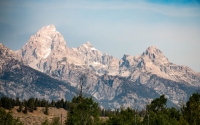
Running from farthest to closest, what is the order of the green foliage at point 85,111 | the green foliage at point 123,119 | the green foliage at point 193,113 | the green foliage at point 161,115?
1. the green foliage at point 193,113
2. the green foliage at point 161,115
3. the green foliage at point 123,119
4. the green foliage at point 85,111

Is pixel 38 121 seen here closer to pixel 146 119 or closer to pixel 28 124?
pixel 28 124

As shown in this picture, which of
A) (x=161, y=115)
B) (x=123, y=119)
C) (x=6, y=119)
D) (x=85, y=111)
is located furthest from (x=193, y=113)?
(x=6, y=119)

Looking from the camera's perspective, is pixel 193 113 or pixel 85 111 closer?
pixel 85 111

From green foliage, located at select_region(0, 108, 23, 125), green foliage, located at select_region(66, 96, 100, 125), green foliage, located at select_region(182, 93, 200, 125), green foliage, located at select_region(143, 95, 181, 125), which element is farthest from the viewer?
green foliage, located at select_region(182, 93, 200, 125)

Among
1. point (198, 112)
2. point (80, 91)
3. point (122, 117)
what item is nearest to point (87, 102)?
point (80, 91)

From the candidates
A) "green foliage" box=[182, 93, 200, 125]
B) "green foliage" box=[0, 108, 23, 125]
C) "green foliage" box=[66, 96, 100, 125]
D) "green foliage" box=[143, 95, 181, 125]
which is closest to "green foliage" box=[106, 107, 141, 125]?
"green foliage" box=[66, 96, 100, 125]

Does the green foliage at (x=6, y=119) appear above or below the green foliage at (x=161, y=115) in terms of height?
below

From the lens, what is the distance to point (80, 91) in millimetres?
106312

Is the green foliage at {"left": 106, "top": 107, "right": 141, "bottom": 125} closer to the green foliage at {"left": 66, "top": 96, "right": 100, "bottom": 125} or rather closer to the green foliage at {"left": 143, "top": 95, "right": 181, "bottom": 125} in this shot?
the green foliage at {"left": 66, "top": 96, "right": 100, "bottom": 125}

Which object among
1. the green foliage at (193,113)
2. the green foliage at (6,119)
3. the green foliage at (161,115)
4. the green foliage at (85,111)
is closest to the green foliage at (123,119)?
the green foliage at (85,111)

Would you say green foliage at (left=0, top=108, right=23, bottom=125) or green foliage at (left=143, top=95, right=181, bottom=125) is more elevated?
green foliage at (left=143, top=95, right=181, bottom=125)

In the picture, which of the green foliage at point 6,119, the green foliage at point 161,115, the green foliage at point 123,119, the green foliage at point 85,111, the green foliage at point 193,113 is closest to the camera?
the green foliage at point 85,111

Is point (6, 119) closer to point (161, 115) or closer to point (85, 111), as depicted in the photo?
point (85, 111)

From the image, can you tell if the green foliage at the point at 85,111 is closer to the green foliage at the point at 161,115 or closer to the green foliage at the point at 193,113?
the green foliage at the point at 161,115
